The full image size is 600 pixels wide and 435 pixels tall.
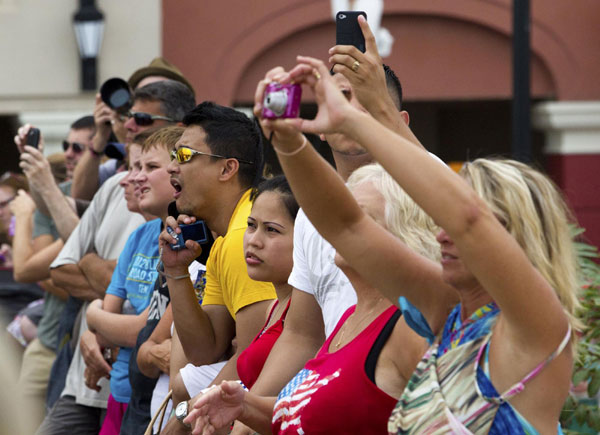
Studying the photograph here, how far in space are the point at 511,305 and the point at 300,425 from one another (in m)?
0.73

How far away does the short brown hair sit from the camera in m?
4.50

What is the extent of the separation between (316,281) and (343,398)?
66cm

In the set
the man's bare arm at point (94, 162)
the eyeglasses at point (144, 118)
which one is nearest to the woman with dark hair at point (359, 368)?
the eyeglasses at point (144, 118)

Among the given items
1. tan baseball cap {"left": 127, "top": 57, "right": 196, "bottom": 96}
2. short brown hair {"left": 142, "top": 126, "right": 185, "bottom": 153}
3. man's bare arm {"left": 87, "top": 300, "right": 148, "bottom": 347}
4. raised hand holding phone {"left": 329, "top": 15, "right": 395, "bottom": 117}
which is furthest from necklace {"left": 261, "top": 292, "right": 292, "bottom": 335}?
tan baseball cap {"left": 127, "top": 57, "right": 196, "bottom": 96}

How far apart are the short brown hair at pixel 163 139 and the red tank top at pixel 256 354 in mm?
1245

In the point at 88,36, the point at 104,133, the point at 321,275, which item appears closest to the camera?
the point at 321,275

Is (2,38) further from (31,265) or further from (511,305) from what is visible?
(511,305)

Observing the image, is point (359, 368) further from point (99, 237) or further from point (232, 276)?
point (99, 237)

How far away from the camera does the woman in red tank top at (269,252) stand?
345 cm

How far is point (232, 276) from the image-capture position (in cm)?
370

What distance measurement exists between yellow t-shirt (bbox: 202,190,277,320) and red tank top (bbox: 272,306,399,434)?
0.96 metres

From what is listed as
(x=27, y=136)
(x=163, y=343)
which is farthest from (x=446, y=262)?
(x=27, y=136)

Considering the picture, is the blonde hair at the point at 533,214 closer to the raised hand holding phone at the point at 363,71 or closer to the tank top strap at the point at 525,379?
the tank top strap at the point at 525,379

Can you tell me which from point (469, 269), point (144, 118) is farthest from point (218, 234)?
point (469, 269)
